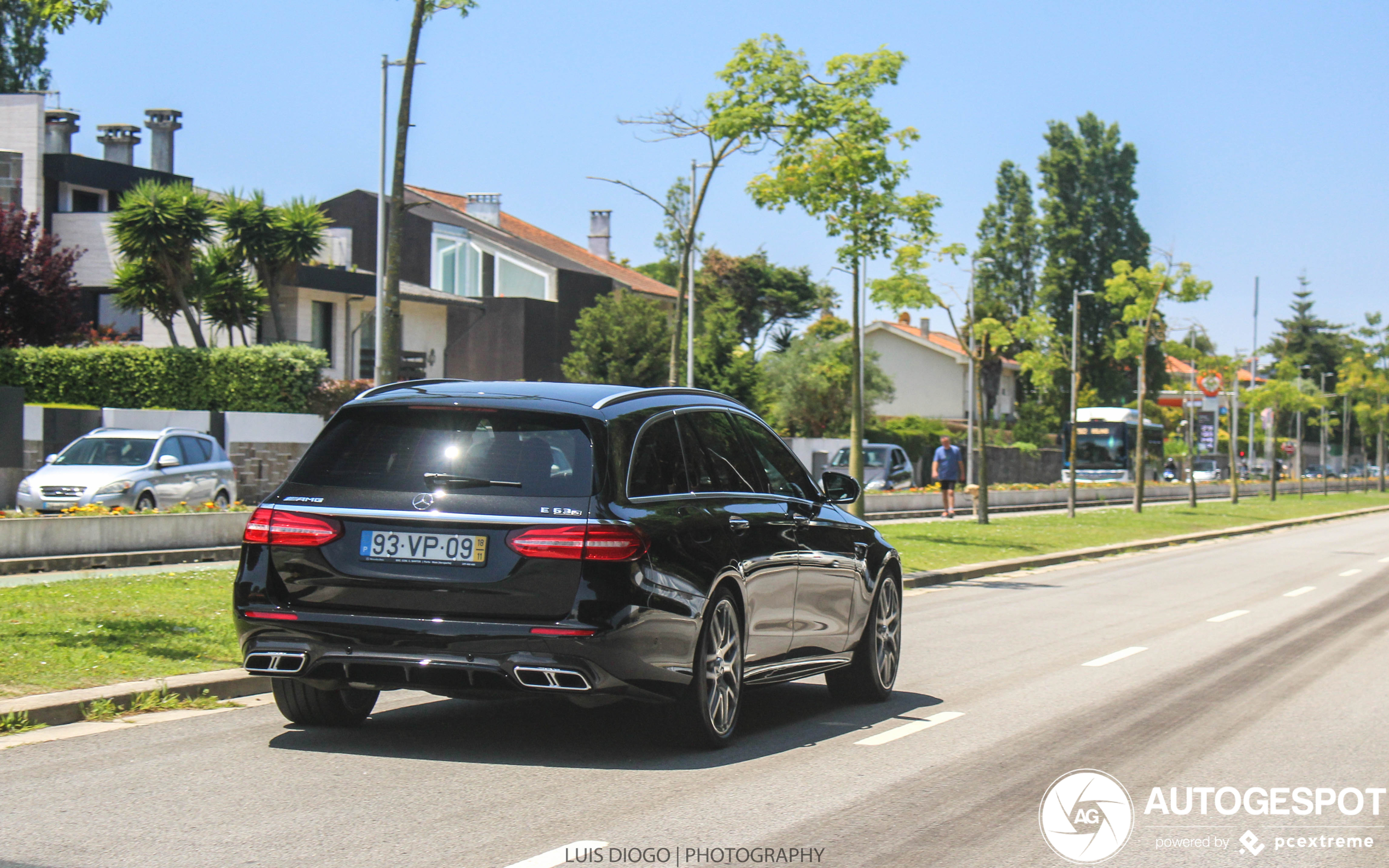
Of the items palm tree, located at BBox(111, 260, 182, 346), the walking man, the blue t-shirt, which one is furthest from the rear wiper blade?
palm tree, located at BBox(111, 260, 182, 346)

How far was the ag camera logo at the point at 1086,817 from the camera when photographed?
5.56 metres

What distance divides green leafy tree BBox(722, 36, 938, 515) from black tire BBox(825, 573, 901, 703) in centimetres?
1115

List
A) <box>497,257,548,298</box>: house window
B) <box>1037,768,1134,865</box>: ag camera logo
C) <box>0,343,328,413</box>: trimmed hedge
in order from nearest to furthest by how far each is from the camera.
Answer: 1. <box>1037,768,1134,865</box>: ag camera logo
2. <box>0,343,328,413</box>: trimmed hedge
3. <box>497,257,548,298</box>: house window

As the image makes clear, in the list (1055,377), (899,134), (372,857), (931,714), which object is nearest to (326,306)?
(899,134)

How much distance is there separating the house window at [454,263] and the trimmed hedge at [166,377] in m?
23.4

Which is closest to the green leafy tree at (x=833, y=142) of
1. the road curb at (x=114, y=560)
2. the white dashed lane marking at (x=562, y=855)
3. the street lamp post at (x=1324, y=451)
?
the road curb at (x=114, y=560)

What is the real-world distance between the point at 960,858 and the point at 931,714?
343 cm

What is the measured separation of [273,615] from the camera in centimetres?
664

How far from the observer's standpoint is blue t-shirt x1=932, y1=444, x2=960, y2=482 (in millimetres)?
34250

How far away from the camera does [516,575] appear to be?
6402 millimetres

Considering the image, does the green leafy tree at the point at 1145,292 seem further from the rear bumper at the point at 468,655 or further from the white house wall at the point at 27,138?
the rear bumper at the point at 468,655

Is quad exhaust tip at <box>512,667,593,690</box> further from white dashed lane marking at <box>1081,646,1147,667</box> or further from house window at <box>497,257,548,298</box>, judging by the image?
house window at <box>497,257,548,298</box>

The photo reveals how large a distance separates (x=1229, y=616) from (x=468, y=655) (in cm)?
1109

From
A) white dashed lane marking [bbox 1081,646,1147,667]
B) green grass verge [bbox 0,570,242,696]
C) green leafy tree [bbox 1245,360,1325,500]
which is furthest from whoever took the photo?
green leafy tree [bbox 1245,360,1325,500]
